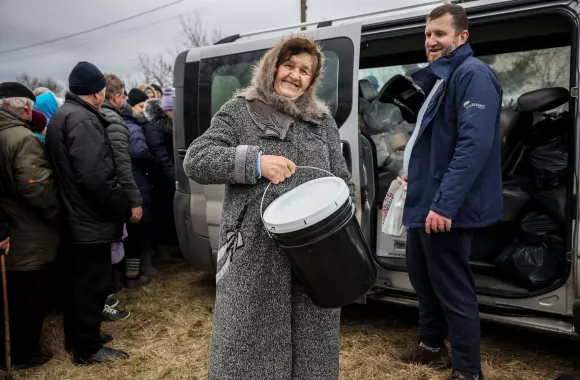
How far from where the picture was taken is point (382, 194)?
387cm

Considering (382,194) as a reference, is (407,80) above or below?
above

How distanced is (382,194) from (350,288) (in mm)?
2274

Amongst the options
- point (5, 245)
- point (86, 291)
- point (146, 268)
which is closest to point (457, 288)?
point (86, 291)

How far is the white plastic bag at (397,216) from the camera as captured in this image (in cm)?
288

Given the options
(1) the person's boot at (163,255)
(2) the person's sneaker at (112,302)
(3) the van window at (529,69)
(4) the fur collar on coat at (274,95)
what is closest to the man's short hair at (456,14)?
(4) the fur collar on coat at (274,95)

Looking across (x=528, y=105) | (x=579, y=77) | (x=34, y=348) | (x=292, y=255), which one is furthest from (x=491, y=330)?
(x=34, y=348)

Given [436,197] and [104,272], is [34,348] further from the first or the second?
[436,197]

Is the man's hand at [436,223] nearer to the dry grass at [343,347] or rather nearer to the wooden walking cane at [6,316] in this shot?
the dry grass at [343,347]

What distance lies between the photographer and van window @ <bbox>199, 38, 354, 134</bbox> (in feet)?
10.2

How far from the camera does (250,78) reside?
3.53 meters

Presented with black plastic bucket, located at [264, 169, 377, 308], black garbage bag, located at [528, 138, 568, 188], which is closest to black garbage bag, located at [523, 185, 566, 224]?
black garbage bag, located at [528, 138, 568, 188]

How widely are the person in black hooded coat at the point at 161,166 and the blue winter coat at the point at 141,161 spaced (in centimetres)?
11

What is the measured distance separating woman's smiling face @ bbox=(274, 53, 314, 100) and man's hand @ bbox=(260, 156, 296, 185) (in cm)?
29

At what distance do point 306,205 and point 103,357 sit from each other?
7.18 ft
